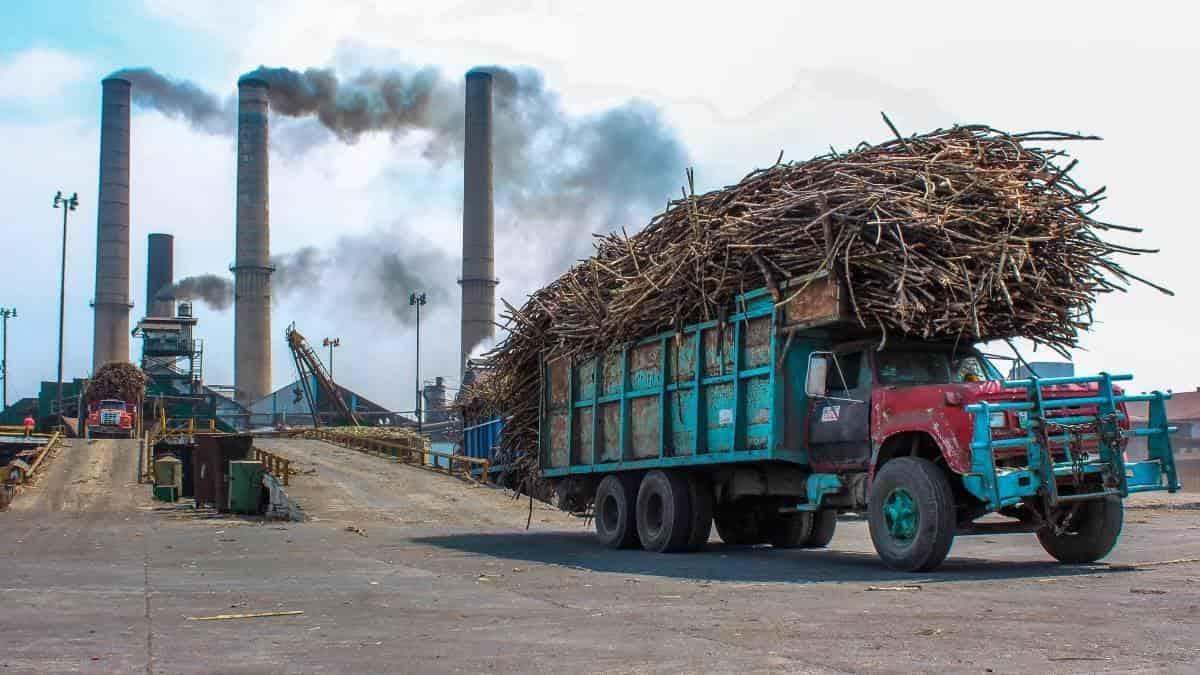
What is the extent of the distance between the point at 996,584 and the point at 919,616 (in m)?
2.40

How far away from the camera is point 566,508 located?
62.0 feet

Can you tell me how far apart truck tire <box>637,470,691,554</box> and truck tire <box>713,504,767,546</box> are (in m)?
1.16

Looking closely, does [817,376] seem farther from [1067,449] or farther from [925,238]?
[1067,449]

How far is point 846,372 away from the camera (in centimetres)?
1320

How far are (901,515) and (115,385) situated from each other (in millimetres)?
64937

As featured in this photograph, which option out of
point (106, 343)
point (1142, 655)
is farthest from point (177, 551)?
point (106, 343)

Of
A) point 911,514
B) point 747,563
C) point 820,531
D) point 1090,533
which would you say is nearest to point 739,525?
point 820,531

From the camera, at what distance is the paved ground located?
6957 millimetres

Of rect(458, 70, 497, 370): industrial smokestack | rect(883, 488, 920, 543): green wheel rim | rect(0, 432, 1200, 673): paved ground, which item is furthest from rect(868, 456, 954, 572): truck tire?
rect(458, 70, 497, 370): industrial smokestack

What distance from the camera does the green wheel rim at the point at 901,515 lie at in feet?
38.8

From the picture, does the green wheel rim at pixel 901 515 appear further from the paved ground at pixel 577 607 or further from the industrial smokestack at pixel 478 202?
the industrial smokestack at pixel 478 202

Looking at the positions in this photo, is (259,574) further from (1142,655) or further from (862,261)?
(1142,655)

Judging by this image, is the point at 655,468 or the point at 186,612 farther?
the point at 655,468

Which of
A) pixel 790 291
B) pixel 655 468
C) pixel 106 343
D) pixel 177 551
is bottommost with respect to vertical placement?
pixel 177 551
